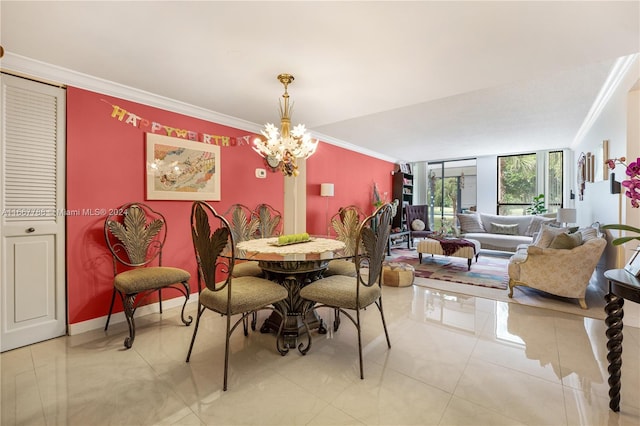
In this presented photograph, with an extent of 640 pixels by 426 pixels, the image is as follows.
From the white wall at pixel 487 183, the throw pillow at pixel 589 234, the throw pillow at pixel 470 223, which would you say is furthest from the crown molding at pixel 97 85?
the white wall at pixel 487 183

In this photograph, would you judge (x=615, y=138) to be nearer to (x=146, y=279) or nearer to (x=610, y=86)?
(x=610, y=86)

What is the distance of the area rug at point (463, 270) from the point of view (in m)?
3.99

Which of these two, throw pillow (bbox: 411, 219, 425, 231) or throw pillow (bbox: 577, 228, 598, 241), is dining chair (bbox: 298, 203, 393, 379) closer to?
throw pillow (bbox: 577, 228, 598, 241)

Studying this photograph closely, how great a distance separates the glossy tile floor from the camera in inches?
58.2

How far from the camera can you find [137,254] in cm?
269

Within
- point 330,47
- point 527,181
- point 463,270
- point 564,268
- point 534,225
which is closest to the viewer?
point 330,47

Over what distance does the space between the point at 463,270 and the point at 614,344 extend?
3.17 m

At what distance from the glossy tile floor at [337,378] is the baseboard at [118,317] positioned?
0.08 m

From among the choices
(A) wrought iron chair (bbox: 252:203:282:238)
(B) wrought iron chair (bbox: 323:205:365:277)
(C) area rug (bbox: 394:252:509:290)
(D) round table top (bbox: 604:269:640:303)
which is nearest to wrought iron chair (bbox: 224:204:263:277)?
(A) wrought iron chair (bbox: 252:203:282:238)

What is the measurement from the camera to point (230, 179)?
3.58m

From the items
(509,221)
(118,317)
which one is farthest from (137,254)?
(509,221)

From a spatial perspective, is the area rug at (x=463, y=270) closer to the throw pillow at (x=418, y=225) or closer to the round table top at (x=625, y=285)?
the throw pillow at (x=418, y=225)

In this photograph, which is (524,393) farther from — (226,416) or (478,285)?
(478,285)

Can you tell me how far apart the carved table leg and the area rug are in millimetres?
2268
